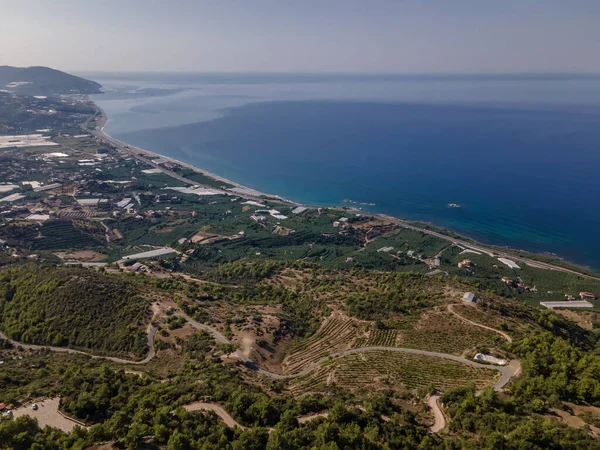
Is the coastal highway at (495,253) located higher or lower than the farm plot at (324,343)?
lower

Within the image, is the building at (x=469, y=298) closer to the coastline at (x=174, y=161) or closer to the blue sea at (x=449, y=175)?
the blue sea at (x=449, y=175)

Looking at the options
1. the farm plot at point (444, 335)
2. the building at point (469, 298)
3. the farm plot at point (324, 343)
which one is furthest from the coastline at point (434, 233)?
the farm plot at point (324, 343)

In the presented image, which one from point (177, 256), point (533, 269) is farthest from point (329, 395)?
point (533, 269)

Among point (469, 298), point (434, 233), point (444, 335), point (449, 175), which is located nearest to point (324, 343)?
point (444, 335)

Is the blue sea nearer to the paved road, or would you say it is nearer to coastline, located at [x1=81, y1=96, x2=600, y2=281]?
coastline, located at [x1=81, y1=96, x2=600, y2=281]

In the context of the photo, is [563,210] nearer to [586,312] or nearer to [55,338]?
[586,312]

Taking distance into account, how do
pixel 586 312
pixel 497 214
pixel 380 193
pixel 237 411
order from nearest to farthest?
1. pixel 237 411
2. pixel 586 312
3. pixel 497 214
4. pixel 380 193

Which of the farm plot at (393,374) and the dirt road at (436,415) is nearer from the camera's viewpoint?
the dirt road at (436,415)
